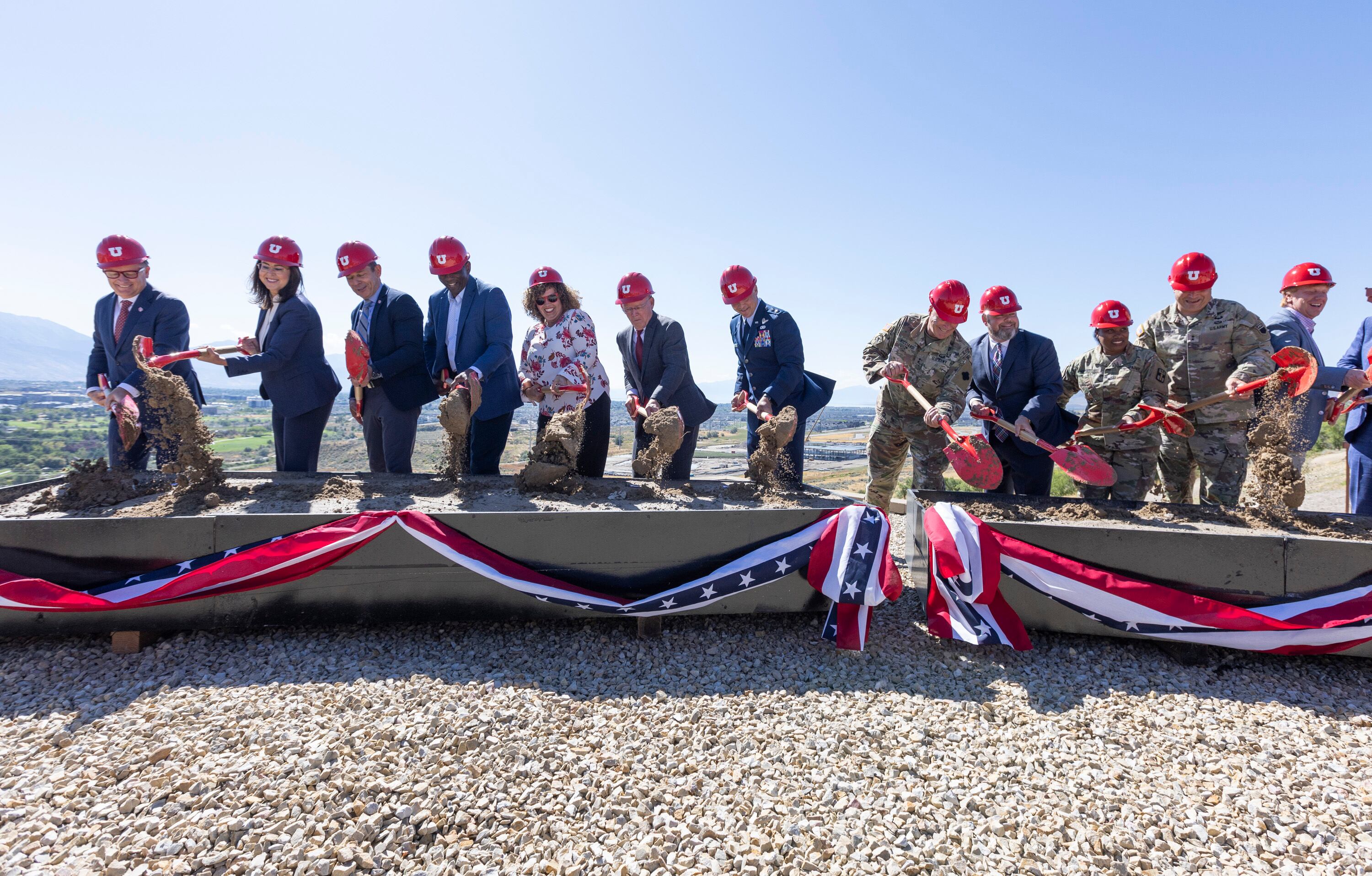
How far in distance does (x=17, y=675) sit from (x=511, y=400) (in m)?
2.81

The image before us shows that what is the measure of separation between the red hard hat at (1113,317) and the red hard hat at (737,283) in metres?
2.67

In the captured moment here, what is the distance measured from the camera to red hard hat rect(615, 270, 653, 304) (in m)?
4.89

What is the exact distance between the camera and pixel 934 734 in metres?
2.74

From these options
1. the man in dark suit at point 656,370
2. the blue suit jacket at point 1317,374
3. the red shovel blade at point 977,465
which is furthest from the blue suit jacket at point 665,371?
the blue suit jacket at point 1317,374

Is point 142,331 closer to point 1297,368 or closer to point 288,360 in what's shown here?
point 288,360

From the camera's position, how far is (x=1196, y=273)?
4.61 meters

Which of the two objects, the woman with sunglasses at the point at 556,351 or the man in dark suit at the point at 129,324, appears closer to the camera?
the man in dark suit at the point at 129,324

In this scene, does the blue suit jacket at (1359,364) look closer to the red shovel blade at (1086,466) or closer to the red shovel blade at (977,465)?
the red shovel blade at (1086,466)

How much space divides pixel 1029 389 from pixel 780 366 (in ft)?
6.36

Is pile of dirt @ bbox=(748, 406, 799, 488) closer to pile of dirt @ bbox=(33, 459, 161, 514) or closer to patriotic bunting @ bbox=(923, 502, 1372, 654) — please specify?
patriotic bunting @ bbox=(923, 502, 1372, 654)

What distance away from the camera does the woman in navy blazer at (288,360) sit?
13.6 ft

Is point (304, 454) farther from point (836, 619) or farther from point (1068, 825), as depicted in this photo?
point (1068, 825)

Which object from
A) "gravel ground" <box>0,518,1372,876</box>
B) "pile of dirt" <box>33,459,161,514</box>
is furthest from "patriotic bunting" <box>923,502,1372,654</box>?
"pile of dirt" <box>33,459,161,514</box>

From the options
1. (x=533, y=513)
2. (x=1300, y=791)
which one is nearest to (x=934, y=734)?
(x=1300, y=791)
